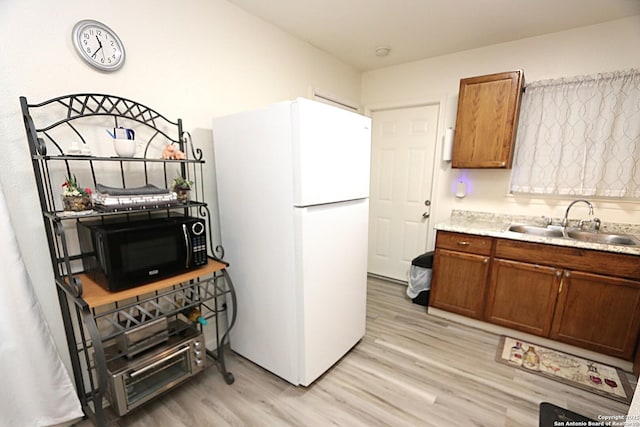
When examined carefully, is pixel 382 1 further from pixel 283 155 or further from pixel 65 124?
pixel 65 124

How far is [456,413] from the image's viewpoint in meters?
1.66

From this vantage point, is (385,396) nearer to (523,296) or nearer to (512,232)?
(523,296)

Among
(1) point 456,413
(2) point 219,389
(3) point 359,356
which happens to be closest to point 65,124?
(2) point 219,389

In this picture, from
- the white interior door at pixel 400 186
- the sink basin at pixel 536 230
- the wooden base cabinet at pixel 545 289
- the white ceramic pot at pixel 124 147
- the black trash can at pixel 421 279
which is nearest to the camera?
the white ceramic pot at pixel 124 147

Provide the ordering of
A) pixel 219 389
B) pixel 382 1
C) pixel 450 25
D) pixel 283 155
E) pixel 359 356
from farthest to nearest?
pixel 450 25 → pixel 359 356 → pixel 382 1 → pixel 219 389 → pixel 283 155

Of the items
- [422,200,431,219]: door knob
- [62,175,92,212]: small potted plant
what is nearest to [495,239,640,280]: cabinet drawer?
[422,200,431,219]: door knob

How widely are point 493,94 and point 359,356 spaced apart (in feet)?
8.06

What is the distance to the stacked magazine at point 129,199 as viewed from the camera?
1.33 meters

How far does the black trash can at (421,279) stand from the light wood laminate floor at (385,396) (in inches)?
26.2

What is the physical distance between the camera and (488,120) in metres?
2.49

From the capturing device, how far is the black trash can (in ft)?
9.52

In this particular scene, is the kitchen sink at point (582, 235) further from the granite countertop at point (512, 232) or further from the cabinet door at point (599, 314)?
the cabinet door at point (599, 314)

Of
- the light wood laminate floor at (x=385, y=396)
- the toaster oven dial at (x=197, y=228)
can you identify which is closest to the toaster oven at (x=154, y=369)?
the light wood laminate floor at (x=385, y=396)

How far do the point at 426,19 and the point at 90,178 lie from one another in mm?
2552
